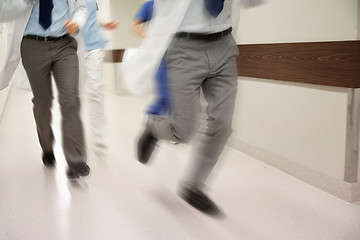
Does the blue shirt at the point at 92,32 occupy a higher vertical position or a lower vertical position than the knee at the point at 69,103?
higher

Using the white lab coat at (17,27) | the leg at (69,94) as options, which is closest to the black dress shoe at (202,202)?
the leg at (69,94)

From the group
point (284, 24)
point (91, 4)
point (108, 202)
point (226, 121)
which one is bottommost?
point (108, 202)

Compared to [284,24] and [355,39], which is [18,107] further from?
[355,39]

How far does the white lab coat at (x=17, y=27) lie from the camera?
189 cm

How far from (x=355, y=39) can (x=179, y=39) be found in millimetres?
806

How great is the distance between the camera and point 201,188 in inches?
65.1

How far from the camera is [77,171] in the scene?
2117mm

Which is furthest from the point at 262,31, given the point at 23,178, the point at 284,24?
the point at 23,178

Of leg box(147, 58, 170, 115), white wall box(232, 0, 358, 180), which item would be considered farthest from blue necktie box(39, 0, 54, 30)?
white wall box(232, 0, 358, 180)

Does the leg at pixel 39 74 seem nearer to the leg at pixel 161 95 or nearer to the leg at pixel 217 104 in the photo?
the leg at pixel 161 95

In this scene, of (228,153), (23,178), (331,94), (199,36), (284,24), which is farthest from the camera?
(228,153)

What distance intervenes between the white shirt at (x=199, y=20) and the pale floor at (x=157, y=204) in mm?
795

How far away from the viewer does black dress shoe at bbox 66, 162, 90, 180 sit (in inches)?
82.6

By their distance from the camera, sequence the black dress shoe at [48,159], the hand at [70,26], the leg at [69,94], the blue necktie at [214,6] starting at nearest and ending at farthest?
the blue necktie at [214,6] → the hand at [70,26] → the leg at [69,94] → the black dress shoe at [48,159]
